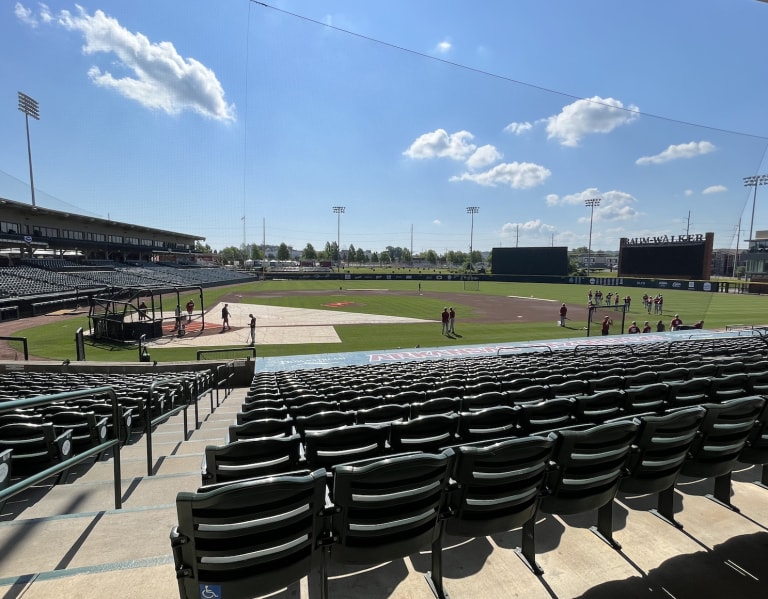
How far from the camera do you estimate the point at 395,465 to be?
2.37 metres

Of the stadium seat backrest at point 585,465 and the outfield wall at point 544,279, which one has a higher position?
the stadium seat backrest at point 585,465

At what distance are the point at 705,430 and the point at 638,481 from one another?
831 millimetres

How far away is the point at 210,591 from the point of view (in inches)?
83.7

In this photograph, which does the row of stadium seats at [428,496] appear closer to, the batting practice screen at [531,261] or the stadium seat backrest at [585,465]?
A: the stadium seat backrest at [585,465]

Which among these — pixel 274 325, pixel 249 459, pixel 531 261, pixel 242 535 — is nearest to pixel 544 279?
pixel 531 261

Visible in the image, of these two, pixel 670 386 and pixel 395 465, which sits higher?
pixel 395 465

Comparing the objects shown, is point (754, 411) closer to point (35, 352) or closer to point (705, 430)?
point (705, 430)

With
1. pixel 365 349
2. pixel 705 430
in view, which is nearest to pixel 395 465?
pixel 705 430

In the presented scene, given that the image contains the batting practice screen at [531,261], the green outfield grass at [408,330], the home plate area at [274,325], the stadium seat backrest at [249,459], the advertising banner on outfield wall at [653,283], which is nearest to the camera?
the stadium seat backrest at [249,459]

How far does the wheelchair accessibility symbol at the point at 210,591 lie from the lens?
212 cm

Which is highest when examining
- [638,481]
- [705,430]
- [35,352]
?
[705,430]

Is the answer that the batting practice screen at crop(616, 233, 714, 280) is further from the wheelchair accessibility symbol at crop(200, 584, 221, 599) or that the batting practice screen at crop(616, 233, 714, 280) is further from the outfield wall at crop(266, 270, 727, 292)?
the wheelchair accessibility symbol at crop(200, 584, 221, 599)

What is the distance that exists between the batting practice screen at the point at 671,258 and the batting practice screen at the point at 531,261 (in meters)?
12.9

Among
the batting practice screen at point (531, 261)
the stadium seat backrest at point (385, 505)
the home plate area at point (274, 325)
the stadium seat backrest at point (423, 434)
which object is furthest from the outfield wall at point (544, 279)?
the stadium seat backrest at point (385, 505)
